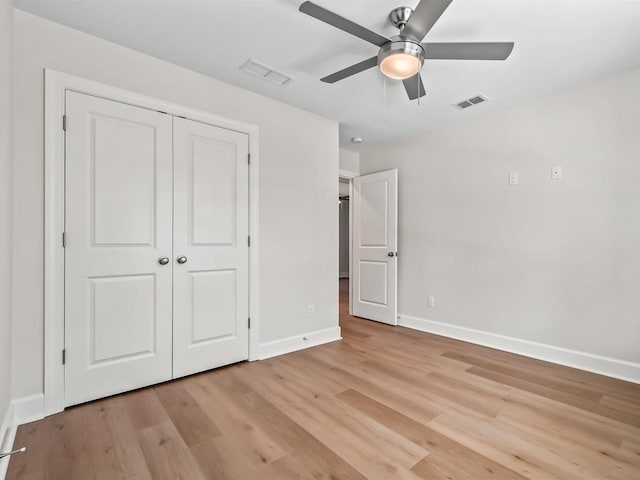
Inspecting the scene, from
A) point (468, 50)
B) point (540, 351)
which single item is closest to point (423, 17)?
point (468, 50)

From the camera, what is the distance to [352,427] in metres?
1.92

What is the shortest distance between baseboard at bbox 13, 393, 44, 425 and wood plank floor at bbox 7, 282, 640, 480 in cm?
6

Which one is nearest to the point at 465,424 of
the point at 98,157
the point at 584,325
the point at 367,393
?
the point at 367,393

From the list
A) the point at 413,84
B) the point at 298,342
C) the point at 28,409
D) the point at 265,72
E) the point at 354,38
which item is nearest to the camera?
the point at 28,409

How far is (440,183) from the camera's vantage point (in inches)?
154

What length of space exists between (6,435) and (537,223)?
4.21 meters

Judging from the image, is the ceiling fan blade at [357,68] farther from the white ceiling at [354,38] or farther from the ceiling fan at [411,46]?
the white ceiling at [354,38]

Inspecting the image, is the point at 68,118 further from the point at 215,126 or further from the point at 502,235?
the point at 502,235

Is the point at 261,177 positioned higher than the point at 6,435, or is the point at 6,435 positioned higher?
the point at 261,177

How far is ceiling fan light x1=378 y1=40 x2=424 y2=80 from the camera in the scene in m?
1.84

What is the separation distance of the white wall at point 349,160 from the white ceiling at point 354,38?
159cm

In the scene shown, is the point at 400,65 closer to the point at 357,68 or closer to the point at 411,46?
the point at 411,46

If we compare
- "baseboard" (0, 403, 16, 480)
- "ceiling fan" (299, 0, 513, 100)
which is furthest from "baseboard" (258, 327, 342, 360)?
"ceiling fan" (299, 0, 513, 100)

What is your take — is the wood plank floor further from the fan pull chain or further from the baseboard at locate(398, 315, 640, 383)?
the fan pull chain
